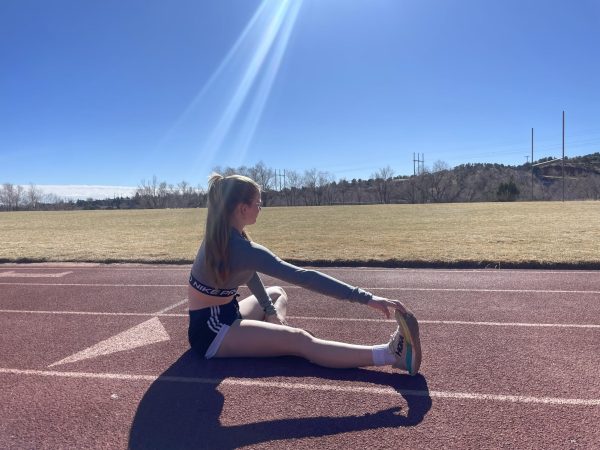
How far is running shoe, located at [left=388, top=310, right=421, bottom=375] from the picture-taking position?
→ 12.1ft

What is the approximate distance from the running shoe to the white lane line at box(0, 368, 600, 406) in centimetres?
24

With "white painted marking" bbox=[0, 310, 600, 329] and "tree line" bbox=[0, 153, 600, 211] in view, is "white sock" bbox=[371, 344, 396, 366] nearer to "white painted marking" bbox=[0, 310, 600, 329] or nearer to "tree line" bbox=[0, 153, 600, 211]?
"white painted marking" bbox=[0, 310, 600, 329]

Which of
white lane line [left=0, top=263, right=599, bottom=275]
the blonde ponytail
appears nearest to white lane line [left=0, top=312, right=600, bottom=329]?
the blonde ponytail

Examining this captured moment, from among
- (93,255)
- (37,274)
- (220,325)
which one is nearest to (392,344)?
(220,325)

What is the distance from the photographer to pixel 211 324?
13.4 feet

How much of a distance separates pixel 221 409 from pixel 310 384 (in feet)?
2.58

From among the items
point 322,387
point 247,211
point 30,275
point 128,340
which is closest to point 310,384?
point 322,387

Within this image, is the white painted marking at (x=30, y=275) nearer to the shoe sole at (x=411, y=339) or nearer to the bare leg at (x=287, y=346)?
the bare leg at (x=287, y=346)

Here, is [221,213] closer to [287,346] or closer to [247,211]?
[247,211]

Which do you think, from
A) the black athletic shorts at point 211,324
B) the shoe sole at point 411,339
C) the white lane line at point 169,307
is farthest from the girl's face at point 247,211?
the white lane line at point 169,307

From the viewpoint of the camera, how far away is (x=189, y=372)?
4168 mm

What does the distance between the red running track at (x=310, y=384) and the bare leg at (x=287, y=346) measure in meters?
0.15

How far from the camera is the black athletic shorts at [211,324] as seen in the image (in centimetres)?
409

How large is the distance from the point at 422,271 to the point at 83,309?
6.56 metres
